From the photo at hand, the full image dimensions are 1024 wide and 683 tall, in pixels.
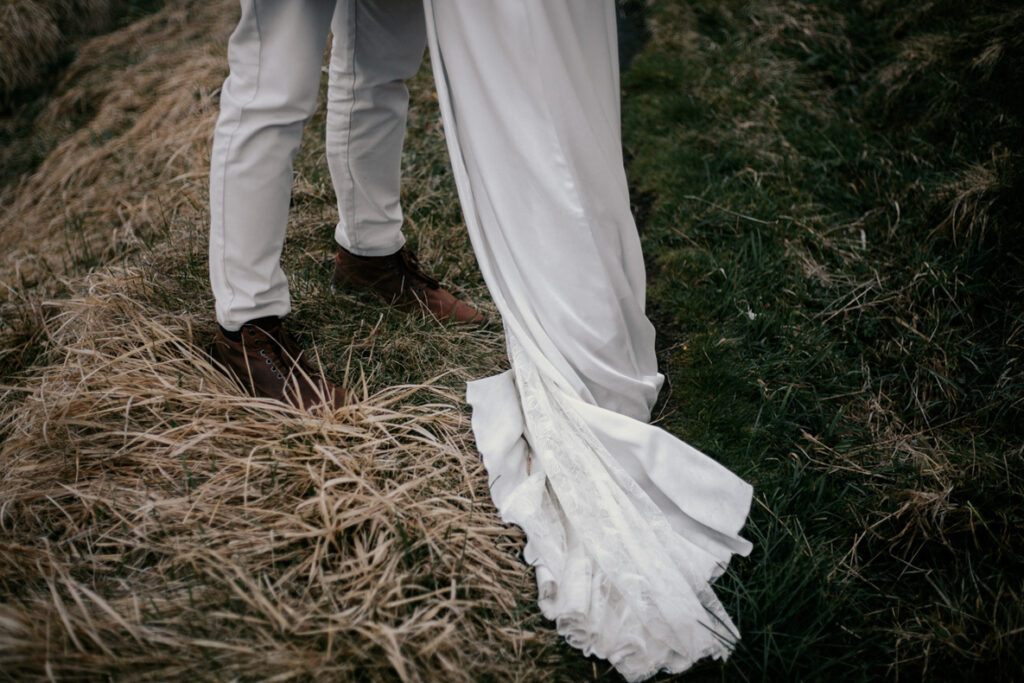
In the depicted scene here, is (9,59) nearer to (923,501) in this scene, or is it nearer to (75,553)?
(75,553)

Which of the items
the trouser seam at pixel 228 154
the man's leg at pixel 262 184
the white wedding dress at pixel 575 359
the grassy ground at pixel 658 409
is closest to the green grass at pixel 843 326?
the grassy ground at pixel 658 409

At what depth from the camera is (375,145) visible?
202 cm

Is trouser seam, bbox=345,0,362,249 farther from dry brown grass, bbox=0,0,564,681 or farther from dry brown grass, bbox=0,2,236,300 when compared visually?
dry brown grass, bbox=0,2,236,300

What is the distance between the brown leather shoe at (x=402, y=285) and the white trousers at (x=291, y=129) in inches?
2.3

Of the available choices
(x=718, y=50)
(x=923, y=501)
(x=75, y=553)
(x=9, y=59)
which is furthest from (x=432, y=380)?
(x=9, y=59)

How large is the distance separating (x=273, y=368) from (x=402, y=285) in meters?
0.55

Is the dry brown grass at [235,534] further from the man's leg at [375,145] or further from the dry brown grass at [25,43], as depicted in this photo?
the dry brown grass at [25,43]

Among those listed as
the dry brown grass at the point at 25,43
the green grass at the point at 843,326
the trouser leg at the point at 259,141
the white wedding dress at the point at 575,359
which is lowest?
the green grass at the point at 843,326

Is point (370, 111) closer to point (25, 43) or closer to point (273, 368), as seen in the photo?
point (273, 368)

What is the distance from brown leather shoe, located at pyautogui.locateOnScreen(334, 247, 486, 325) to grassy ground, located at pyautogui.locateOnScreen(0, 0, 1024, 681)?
0.08 m

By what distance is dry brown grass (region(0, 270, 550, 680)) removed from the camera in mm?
1272

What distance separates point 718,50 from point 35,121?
13.3ft

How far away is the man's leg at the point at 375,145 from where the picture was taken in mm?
1860

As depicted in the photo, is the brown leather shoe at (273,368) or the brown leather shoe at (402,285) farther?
the brown leather shoe at (402,285)
